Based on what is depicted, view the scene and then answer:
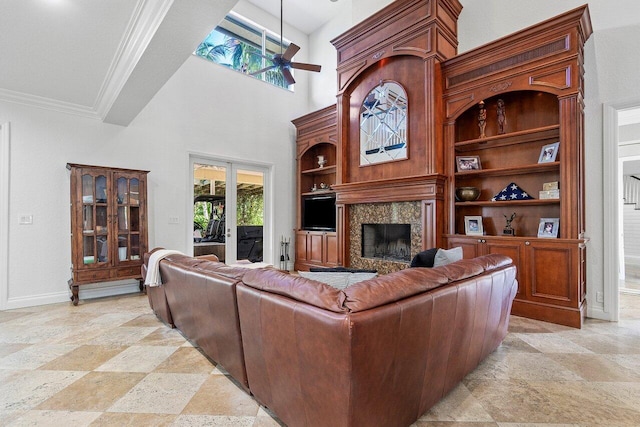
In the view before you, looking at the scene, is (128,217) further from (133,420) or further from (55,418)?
(133,420)

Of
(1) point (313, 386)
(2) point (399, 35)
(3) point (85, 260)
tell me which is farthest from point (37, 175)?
(2) point (399, 35)

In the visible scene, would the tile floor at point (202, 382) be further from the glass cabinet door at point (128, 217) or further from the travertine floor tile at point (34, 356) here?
the glass cabinet door at point (128, 217)

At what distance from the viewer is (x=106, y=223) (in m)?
4.12

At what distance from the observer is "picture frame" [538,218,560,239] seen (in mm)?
3438

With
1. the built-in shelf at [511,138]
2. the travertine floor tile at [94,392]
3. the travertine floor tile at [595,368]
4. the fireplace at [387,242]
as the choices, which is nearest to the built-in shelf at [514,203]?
the built-in shelf at [511,138]

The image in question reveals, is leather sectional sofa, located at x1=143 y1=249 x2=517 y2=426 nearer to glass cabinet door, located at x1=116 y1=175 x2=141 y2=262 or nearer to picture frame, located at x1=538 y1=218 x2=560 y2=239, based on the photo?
A: picture frame, located at x1=538 y1=218 x2=560 y2=239

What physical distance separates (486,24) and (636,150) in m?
3.25

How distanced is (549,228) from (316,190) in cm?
386

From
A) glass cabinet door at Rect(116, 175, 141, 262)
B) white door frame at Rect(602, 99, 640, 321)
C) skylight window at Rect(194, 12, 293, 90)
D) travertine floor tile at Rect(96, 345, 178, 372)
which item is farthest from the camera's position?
skylight window at Rect(194, 12, 293, 90)

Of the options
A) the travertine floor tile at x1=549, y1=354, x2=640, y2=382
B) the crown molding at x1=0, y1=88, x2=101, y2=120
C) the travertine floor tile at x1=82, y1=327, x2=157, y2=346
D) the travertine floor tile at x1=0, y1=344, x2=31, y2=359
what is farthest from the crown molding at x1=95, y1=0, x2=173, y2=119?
the travertine floor tile at x1=549, y1=354, x2=640, y2=382

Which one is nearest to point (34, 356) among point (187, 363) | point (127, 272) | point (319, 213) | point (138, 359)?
point (138, 359)

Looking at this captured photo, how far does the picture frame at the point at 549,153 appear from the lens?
3.50 m

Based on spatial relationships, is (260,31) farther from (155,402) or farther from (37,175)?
(155,402)

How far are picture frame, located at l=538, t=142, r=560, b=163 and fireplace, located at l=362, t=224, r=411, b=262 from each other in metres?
1.85
